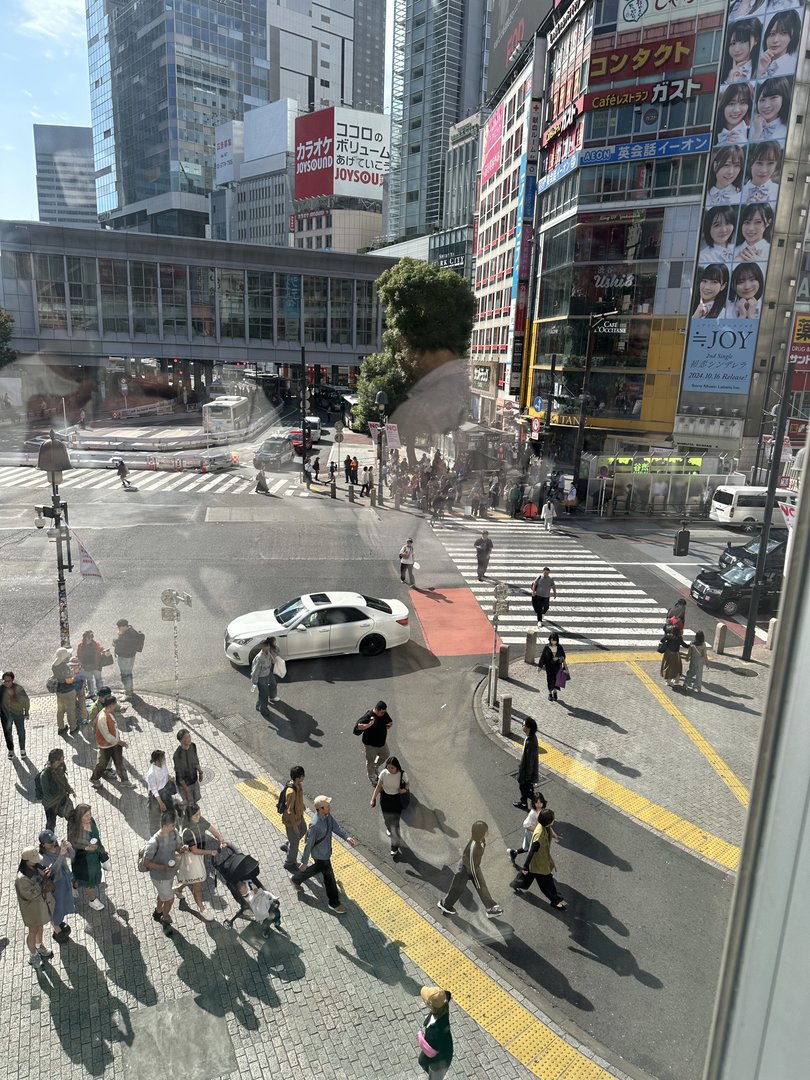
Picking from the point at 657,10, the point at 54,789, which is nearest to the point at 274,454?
the point at 657,10

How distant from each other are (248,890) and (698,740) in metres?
7.40

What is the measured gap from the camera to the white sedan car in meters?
13.2

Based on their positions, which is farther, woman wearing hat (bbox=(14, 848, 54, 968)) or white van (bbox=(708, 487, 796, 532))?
white van (bbox=(708, 487, 796, 532))

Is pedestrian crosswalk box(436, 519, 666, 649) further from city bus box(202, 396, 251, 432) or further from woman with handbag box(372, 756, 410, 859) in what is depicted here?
city bus box(202, 396, 251, 432)

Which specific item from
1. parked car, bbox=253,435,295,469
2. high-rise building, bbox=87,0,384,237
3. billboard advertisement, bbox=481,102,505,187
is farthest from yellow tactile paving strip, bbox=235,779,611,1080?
high-rise building, bbox=87,0,384,237

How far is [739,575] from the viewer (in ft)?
56.6

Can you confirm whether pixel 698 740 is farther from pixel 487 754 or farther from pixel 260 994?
pixel 260 994

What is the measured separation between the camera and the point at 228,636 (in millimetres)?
13391

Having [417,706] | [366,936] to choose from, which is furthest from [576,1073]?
[417,706]

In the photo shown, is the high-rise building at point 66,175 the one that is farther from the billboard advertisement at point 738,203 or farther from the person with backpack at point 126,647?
the person with backpack at point 126,647

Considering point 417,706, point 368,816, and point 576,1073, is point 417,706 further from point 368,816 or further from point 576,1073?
point 576,1073

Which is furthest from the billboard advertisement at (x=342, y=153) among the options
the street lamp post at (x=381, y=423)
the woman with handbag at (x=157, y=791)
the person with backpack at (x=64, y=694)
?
the woman with handbag at (x=157, y=791)

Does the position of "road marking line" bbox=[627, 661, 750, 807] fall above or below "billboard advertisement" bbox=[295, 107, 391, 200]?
below

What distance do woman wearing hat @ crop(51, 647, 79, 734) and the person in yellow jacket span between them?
7.17 m
